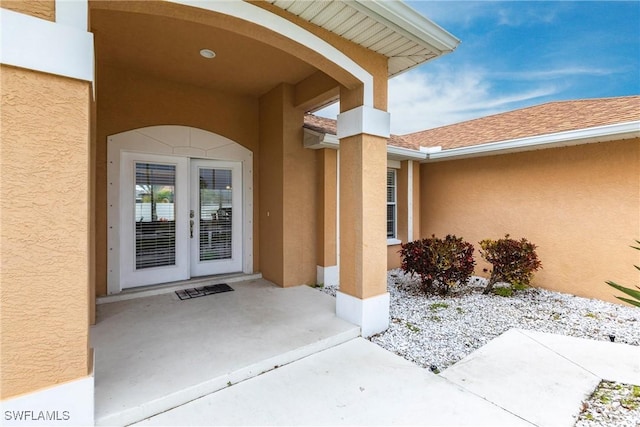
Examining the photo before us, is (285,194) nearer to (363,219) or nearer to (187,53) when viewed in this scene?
(363,219)

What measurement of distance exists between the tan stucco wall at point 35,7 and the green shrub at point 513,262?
747 cm

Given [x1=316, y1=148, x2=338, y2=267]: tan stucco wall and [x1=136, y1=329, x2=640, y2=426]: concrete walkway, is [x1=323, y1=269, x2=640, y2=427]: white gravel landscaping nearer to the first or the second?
[x1=136, y1=329, x2=640, y2=426]: concrete walkway

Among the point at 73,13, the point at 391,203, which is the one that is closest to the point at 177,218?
the point at 73,13

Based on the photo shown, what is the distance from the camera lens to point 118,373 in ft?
9.57

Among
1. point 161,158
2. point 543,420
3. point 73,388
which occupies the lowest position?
point 543,420

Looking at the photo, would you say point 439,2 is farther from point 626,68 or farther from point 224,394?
point 626,68

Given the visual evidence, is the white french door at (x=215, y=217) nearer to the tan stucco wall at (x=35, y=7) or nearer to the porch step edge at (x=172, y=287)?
the porch step edge at (x=172, y=287)

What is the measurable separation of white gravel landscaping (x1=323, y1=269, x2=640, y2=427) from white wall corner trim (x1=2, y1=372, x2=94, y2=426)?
3226mm

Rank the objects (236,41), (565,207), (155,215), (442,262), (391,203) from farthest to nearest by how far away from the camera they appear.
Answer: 1. (391,203)
2. (565,207)
3. (442,262)
4. (155,215)
5. (236,41)

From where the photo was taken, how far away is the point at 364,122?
13.4 ft

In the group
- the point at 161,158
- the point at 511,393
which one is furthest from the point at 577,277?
the point at 161,158

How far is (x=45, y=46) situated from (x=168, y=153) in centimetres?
376

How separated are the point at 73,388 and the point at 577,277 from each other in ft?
27.8

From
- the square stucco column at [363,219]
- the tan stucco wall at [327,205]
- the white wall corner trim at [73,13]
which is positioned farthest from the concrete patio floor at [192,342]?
the white wall corner trim at [73,13]
